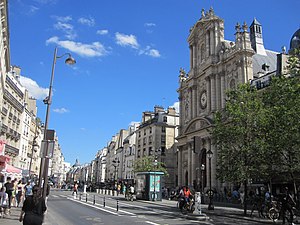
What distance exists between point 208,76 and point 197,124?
312 inches

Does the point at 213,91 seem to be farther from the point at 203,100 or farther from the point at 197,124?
the point at 197,124

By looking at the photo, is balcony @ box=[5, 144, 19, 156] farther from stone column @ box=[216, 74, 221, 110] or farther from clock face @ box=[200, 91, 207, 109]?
stone column @ box=[216, 74, 221, 110]

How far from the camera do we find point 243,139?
20578 millimetres

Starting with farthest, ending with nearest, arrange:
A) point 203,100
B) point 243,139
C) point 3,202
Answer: point 203,100 < point 243,139 < point 3,202

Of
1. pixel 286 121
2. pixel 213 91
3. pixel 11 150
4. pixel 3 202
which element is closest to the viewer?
pixel 3 202

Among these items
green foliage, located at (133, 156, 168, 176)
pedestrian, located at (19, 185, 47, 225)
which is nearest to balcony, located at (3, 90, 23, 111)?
green foliage, located at (133, 156, 168, 176)

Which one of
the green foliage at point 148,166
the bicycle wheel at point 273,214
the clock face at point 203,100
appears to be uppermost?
the clock face at point 203,100

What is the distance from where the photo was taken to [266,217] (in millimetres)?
18750

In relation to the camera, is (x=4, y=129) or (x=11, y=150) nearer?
(x=4, y=129)

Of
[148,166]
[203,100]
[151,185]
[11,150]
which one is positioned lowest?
[151,185]

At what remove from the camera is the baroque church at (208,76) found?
43781 mm

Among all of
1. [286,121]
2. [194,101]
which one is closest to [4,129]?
[194,101]

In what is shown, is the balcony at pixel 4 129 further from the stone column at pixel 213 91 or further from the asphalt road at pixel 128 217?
the stone column at pixel 213 91

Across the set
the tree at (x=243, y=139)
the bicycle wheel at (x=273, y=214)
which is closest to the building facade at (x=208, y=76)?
the tree at (x=243, y=139)
